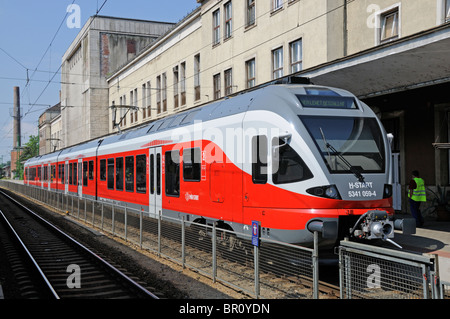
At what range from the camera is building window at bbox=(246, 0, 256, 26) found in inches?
883

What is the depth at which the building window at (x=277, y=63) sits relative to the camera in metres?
20.8

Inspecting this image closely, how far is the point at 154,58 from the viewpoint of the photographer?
1420 inches

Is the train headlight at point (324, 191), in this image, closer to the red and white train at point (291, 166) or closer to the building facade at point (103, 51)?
the red and white train at point (291, 166)

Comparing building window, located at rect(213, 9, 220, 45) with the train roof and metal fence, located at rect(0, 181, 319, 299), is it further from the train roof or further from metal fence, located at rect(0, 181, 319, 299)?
metal fence, located at rect(0, 181, 319, 299)

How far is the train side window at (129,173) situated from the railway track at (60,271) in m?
2.57

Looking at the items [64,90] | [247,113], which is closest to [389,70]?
[247,113]

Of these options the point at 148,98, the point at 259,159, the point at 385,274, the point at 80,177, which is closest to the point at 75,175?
the point at 80,177

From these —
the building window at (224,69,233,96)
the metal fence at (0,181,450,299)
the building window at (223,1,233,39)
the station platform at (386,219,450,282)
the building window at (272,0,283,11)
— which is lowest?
the station platform at (386,219,450,282)

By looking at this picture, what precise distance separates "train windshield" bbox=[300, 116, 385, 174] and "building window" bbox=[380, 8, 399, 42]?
323 inches

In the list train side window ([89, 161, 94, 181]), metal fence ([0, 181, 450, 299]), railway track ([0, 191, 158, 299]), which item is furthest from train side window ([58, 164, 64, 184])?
metal fence ([0, 181, 450, 299])

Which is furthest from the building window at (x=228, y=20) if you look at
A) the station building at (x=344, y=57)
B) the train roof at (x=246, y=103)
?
the train roof at (x=246, y=103)

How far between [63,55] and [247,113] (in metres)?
64.7
